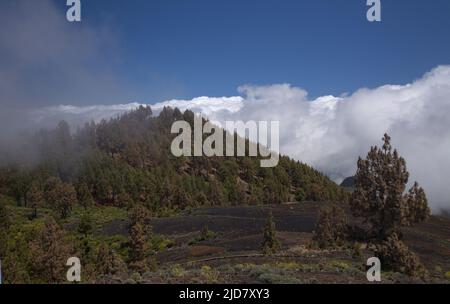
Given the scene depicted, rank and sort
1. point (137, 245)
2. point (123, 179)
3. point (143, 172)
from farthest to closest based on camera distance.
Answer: point (143, 172) < point (123, 179) < point (137, 245)

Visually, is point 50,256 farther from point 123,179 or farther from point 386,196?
point 123,179

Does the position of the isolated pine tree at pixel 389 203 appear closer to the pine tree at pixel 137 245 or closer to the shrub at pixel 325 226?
the shrub at pixel 325 226

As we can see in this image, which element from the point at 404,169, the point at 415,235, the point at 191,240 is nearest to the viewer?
the point at 404,169

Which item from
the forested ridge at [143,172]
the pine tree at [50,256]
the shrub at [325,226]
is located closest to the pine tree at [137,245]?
the pine tree at [50,256]

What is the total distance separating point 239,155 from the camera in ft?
493

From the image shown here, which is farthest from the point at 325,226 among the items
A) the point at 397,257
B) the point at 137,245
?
the point at 137,245

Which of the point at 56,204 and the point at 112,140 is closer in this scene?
the point at 56,204

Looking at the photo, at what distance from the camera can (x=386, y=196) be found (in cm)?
1636

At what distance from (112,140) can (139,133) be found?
9661 mm

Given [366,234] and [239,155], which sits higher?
[239,155]

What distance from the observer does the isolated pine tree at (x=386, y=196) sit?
52.6 ft

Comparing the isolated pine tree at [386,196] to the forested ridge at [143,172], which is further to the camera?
the forested ridge at [143,172]
